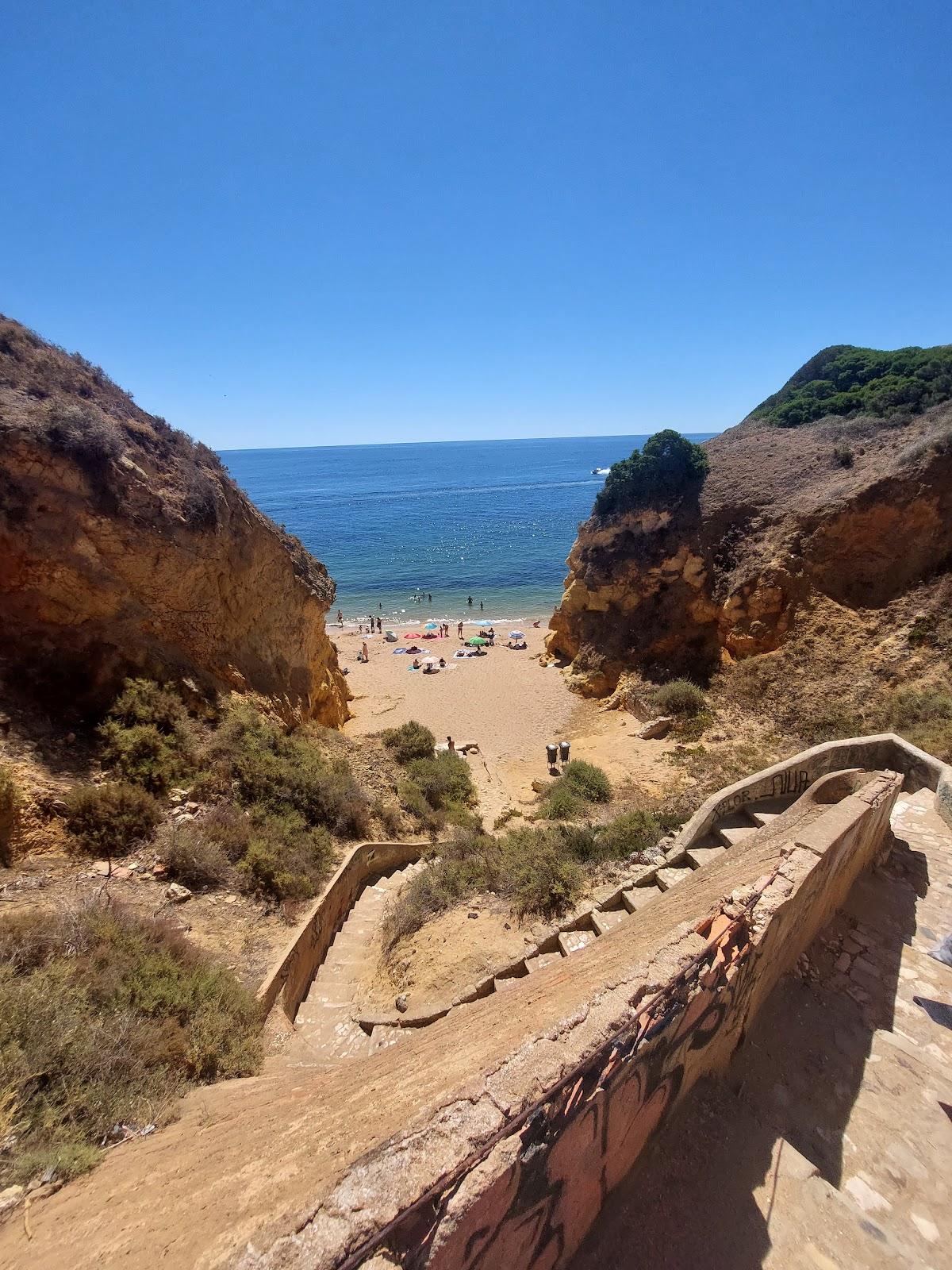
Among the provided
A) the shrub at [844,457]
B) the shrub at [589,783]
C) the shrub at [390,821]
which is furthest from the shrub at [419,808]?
the shrub at [844,457]

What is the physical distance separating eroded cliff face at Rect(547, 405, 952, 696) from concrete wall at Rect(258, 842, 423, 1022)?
1305 centimetres

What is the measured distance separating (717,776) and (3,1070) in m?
11.8

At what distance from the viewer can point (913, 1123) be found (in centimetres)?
358

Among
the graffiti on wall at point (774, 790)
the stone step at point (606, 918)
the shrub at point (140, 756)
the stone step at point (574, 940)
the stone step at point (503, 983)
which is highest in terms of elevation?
the shrub at point (140, 756)

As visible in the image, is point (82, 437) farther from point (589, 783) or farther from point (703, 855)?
point (589, 783)

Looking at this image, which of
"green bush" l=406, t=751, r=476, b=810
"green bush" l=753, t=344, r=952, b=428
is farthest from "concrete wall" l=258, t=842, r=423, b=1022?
"green bush" l=753, t=344, r=952, b=428

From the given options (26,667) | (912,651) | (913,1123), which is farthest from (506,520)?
(913,1123)

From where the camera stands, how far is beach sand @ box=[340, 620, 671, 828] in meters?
14.7

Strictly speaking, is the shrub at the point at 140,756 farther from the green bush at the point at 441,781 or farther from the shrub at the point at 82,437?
the green bush at the point at 441,781

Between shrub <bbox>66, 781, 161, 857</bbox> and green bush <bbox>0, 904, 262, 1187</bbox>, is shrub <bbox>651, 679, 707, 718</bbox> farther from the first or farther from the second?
green bush <bbox>0, 904, 262, 1187</bbox>

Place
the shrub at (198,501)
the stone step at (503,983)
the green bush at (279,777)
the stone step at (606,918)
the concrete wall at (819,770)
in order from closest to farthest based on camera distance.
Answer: the stone step at (503,983) → the stone step at (606,918) → the concrete wall at (819,770) → the green bush at (279,777) → the shrub at (198,501)

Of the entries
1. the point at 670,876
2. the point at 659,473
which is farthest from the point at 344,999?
the point at 659,473

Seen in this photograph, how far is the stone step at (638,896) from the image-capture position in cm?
625

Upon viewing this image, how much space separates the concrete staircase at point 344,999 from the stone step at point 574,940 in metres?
1.90
